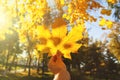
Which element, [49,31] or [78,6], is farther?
[78,6]

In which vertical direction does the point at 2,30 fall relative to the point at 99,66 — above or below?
above

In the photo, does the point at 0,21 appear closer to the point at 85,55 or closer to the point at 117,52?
the point at 117,52

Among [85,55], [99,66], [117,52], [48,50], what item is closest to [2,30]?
[48,50]

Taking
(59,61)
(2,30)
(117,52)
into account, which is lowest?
(117,52)

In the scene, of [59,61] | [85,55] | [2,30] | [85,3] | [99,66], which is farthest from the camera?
[99,66]

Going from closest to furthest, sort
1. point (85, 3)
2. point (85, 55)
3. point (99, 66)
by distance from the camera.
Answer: point (85, 3) → point (85, 55) → point (99, 66)

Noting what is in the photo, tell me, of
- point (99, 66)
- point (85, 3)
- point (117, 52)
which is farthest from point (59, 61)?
point (99, 66)

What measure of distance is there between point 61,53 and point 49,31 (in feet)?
0.30

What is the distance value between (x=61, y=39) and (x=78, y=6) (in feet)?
26.7

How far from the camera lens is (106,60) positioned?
67875 mm

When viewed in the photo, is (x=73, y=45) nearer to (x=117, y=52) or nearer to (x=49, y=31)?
(x=49, y=31)

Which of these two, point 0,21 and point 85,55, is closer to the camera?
point 0,21

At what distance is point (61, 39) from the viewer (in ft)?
3.27

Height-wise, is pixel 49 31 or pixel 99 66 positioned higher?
pixel 49 31
